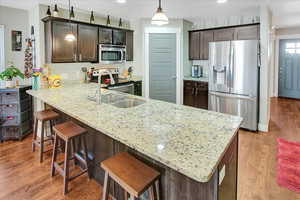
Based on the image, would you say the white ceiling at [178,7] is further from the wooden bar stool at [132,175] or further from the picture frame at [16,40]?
the wooden bar stool at [132,175]

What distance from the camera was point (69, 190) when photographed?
229 centimetres

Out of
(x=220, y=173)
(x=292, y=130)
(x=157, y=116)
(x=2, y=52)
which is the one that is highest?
(x=2, y=52)

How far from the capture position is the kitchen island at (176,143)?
1.14 m

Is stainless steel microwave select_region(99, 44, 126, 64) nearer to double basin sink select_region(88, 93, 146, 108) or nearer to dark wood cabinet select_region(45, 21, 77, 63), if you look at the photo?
dark wood cabinet select_region(45, 21, 77, 63)

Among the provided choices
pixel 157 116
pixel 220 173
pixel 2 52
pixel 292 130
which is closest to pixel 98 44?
pixel 2 52

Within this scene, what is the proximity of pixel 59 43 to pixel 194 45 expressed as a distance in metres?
3.47

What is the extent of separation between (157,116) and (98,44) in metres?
2.98

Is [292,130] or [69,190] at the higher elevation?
[292,130]

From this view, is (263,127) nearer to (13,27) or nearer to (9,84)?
(9,84)

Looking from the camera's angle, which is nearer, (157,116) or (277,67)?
(157,116)

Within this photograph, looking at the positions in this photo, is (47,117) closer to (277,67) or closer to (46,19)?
(46,19)

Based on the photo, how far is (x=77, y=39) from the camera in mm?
3932

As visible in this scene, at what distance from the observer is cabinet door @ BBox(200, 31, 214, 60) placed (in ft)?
17.1

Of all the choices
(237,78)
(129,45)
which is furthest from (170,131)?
(129,45)
